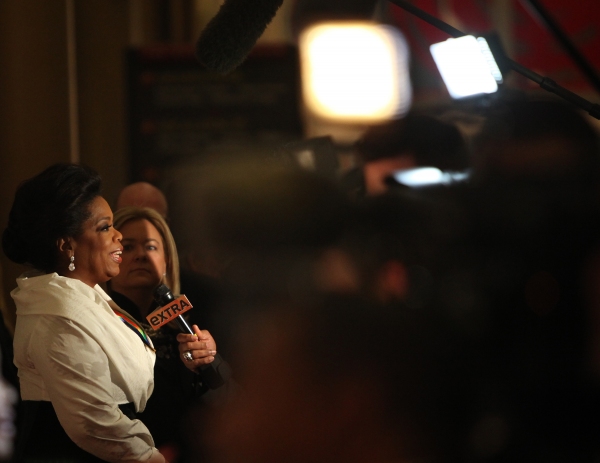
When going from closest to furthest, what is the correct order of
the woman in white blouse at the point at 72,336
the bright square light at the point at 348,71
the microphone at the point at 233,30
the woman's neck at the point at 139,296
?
1. the microphone at the point at 233,30
2. the woman in white blouse at the point at 72,336
3. the woman's neck at the point at 139,296
4. the bright square light at the point at 348,71

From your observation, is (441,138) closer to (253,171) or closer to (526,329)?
(526,329)

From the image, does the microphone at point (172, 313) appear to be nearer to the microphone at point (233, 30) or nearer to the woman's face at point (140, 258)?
the woman's face at point (140, 258)

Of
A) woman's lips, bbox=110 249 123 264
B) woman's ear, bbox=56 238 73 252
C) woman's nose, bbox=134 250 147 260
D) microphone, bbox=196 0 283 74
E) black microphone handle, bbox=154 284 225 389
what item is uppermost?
microphone, bbox=196 0 283 74

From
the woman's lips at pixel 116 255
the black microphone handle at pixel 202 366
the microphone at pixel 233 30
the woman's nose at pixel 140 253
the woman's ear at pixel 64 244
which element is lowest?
the black microphone handle at pixel 202 366

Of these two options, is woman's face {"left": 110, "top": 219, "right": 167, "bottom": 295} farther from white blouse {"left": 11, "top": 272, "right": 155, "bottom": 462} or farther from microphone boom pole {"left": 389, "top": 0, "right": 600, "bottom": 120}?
microphone boom pole {"left": 389, "top": 0, "right": 600, "bottom": 120}

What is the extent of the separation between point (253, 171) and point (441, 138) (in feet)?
1.95

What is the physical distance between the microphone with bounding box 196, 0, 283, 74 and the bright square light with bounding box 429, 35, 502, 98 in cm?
25

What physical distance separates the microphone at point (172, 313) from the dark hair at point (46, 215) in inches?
5.3

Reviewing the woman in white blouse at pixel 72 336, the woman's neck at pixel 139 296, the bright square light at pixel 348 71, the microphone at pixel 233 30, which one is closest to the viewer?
the microphone at pixel 233 30

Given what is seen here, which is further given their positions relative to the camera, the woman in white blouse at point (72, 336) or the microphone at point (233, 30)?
the woman in white blouse at point (72, 336)

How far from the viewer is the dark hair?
0.82 m

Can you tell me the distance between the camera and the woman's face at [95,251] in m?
0.83

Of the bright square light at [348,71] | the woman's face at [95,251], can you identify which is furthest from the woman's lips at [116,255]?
the bright square light at [348,71]

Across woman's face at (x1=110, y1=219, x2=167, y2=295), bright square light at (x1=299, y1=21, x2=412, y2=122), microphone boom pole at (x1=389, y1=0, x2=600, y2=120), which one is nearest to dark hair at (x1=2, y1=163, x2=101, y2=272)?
woman's face at (x1=110, y1=219, x2=167, y2=295)
